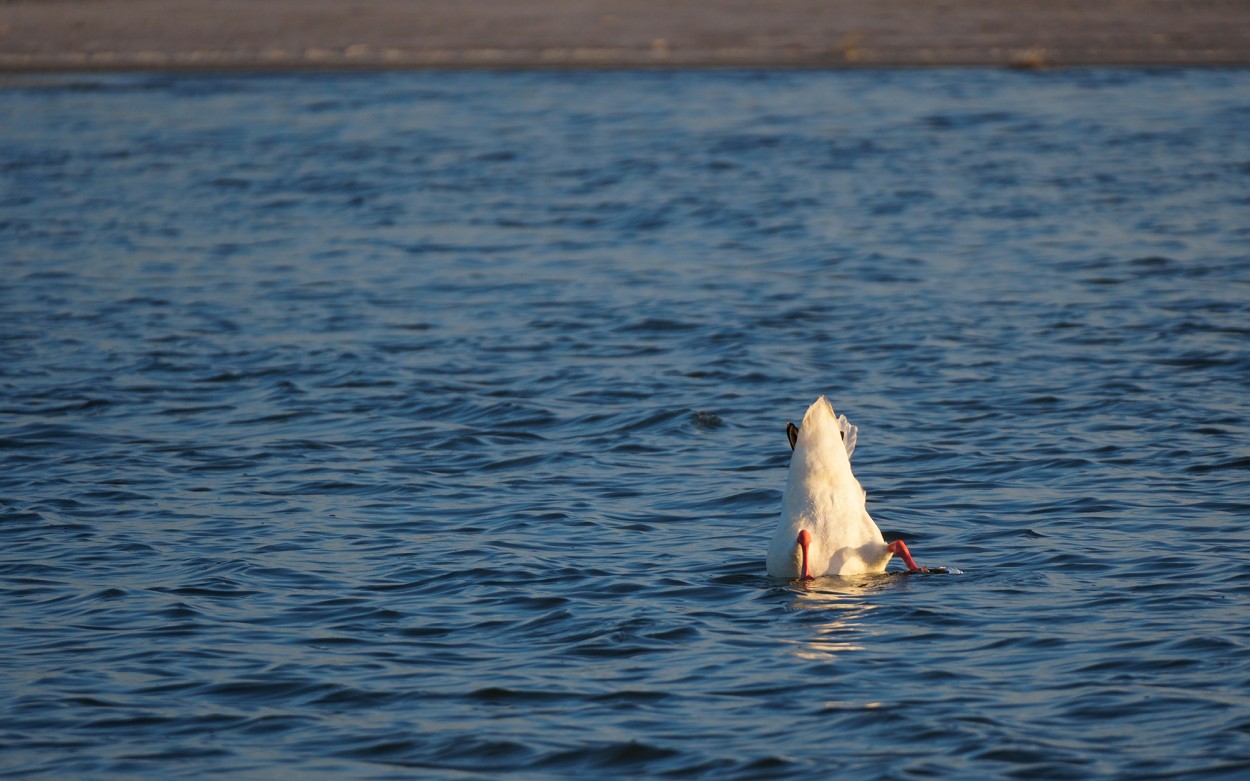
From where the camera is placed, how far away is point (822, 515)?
8.88m

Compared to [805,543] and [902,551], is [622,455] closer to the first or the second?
[805,543]

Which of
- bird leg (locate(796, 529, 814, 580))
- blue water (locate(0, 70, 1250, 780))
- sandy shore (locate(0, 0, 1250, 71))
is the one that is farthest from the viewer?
sandy shore (locate(0, 0, 1250, 71))

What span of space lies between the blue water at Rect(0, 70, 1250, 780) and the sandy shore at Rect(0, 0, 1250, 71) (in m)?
7.38

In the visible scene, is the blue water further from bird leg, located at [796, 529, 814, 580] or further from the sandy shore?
the sandy shore

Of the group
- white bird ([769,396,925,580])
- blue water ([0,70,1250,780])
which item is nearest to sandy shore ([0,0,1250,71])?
blue water ([0,70,1250,780])

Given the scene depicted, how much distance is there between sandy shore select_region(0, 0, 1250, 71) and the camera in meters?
32.6

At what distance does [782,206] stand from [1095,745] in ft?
49.6

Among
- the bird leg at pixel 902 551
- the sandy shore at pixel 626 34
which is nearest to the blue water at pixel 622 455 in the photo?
the bird leg at pixel 902 551

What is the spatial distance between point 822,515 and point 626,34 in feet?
88.3

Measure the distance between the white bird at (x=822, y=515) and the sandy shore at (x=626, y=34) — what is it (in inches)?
961

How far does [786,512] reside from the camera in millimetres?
8992

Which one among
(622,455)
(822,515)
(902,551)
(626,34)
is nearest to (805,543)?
(822,515)

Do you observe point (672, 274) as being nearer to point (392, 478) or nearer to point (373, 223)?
point (373, 223)

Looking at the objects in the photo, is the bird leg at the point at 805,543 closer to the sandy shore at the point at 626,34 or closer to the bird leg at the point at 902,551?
the bird leg at the point at 902,551
